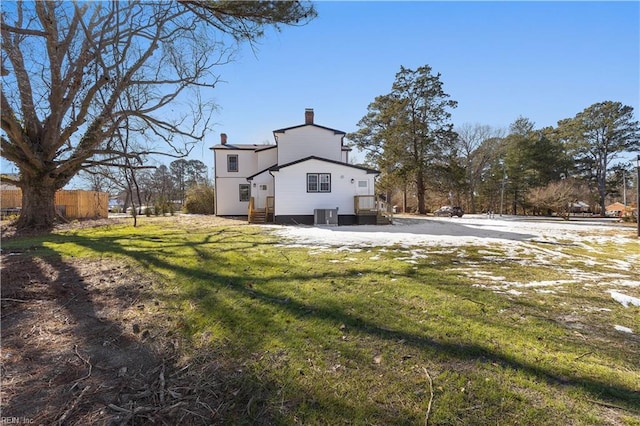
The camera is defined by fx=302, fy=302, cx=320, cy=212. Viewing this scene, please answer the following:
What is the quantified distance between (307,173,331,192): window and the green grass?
12355 millimetres

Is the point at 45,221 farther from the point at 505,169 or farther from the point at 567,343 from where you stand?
the point at 505,169

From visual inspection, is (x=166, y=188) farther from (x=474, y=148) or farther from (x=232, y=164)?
(x=474, y=148)

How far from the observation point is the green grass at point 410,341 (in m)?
2.05

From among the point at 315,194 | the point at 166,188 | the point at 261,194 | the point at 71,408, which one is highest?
the point at 166,188

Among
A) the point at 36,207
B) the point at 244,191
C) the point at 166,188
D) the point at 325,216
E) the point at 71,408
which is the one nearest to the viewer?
the point at 71,408

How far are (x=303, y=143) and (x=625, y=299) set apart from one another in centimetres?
1965

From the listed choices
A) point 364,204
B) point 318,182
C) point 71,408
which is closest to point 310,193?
point 318,182

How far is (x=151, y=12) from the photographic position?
23.7 ft

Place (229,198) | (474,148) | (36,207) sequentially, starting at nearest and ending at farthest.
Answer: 1. (36,207)
2. (229,198)
3. (474,148)

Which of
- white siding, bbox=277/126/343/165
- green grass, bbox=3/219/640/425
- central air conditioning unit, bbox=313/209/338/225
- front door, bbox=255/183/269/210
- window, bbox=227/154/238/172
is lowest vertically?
green grass, bbox=3/219/640/425

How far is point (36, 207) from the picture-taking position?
509 inches

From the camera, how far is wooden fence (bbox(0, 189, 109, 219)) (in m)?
20.9

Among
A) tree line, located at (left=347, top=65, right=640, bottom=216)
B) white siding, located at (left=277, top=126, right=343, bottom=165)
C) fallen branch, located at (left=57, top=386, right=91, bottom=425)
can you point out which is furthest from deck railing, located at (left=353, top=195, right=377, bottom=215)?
fallen branch, located at (left=57, top=386, right=91, bottom=425)

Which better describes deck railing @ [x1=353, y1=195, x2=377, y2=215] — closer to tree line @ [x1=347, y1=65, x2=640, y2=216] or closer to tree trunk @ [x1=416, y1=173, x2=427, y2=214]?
tree line @ [x1=347, y1=65, x2=640, y2=216]
